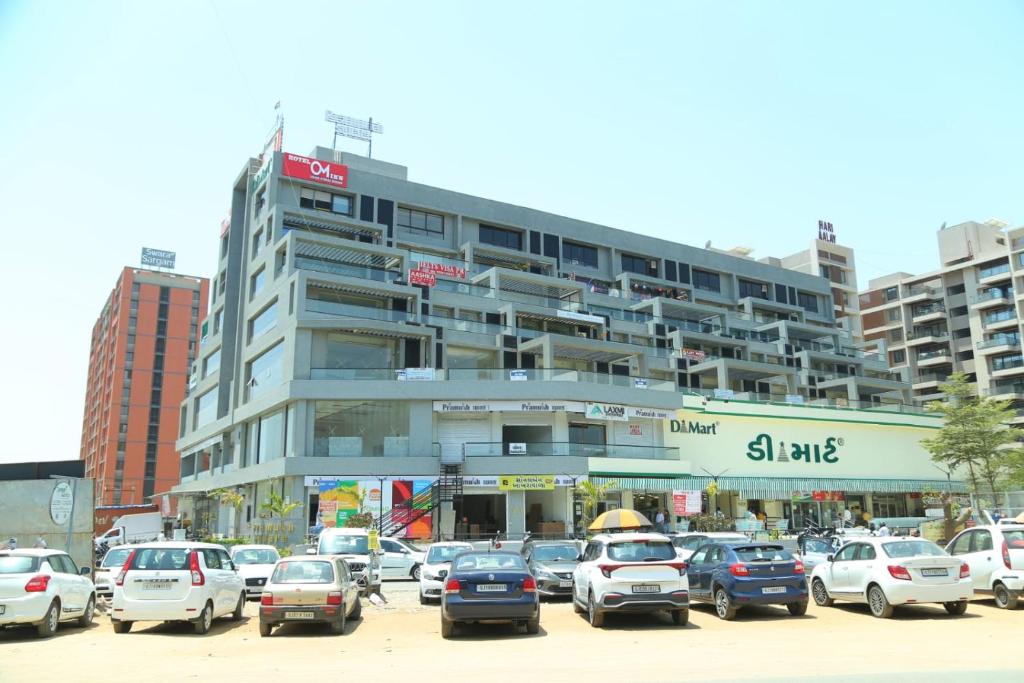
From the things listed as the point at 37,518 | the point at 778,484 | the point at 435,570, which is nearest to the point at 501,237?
the point at 778,484

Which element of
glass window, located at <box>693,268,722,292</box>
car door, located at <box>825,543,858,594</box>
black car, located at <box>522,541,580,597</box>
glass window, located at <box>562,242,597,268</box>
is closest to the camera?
car door, located at <box>825,543,858,594</box>

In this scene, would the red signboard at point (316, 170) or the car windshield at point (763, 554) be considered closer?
the car windshield at point (763, 554)

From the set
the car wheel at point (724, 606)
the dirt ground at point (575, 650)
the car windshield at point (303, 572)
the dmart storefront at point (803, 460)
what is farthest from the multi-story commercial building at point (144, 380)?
the car wheel at point (724, 606)

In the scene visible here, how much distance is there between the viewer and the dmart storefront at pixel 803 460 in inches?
1880

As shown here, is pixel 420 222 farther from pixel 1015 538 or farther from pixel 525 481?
pixel 1015 538

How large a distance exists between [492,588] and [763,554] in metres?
5.43

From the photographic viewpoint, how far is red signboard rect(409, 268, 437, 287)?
5075 cm

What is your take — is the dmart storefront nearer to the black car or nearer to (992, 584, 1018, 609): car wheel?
the black car

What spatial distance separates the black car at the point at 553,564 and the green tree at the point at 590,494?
18.5 m

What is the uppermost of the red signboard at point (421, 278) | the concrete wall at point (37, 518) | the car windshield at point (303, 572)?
the red signboard at point (421, 278)

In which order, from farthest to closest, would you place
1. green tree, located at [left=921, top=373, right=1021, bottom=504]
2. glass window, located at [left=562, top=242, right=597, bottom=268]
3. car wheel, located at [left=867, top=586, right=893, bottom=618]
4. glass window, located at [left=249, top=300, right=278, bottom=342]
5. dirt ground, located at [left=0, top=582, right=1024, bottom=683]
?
glass window, located at [left=562, top=242, right=597, bottom=268]
green tree, located at [left=921, top=373, right=1021, bottom=504]
glass window, located at [left=249, top=300, right=278, bottom=342]
car wheel, located at [left=867, top=586, right=893, bottom=618]
dirt ground, located at [left=0, top=582, right=1024, bottom=683]

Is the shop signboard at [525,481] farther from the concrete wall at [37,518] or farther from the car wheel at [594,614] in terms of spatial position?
the car wheel at [594,614]

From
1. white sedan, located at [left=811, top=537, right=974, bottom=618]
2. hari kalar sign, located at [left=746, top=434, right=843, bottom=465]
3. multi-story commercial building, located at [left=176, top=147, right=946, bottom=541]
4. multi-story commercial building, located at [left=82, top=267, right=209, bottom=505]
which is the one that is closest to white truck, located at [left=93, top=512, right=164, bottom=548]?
multi-story commercial building, located at [left=176, top=147, right=946, bottom=541]

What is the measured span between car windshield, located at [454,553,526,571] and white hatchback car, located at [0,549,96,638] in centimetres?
710
